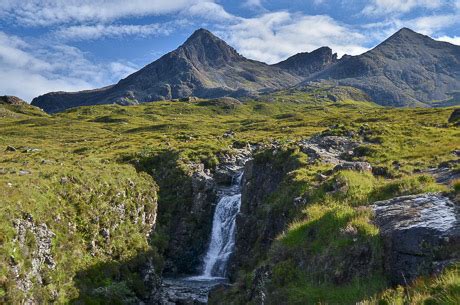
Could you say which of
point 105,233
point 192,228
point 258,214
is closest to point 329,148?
point 258,214

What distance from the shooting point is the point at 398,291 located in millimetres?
12344

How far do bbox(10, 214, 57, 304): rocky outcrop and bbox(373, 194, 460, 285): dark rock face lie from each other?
2018cm

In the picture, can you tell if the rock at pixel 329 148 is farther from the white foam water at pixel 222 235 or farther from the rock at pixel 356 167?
the white foam water at pixel 222 235

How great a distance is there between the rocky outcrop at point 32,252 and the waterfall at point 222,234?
21808mm

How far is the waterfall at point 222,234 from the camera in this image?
150 ft

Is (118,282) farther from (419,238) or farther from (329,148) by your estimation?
(329,148)

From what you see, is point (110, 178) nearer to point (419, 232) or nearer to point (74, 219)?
point (74, 219)

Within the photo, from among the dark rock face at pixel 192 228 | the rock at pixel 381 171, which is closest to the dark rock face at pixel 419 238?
the rock at pixel 381 171

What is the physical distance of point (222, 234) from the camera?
160 ft

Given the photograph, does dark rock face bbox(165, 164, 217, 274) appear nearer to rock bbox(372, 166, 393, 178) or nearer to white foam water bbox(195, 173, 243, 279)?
white foam water bbox(195, 173, 243, 279)

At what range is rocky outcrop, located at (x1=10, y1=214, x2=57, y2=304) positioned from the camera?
78.2 feet

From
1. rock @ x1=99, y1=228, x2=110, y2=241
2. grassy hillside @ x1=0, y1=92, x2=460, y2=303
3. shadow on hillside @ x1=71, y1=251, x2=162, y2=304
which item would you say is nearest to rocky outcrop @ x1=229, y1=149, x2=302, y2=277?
grassy hillside @ x1=0, y1=92, x2=460, y2=303

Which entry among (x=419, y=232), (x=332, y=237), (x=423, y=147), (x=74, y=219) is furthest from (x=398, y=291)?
(x=423, y=147)

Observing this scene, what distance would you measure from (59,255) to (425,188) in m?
23.7
